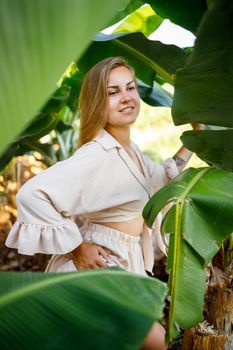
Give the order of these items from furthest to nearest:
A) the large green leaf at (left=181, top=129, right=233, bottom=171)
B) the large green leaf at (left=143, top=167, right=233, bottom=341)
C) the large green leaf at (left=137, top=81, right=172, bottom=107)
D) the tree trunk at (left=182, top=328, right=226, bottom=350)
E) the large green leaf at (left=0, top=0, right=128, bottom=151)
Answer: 1. the large green leaf at (left=137, top=81, right=172, bottom=107)
2. the tree trunk at (left=182, top=328, right=226, bottom=350)
3. the large green leaf at (left=181, top=129, right=233, bottom=171)
4. the large green leaf at (left=143, top=167, right=233, bottom=341)
5. the large green leaf at (left=0, top=0, right=128, bottom=151)

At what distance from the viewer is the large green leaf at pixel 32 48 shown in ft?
1.42

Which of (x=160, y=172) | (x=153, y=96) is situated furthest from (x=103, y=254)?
(x=153, y=96)

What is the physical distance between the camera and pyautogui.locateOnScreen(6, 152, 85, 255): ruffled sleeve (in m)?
1.26

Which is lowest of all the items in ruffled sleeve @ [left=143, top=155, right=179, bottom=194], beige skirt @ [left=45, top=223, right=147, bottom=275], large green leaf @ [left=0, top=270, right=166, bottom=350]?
beige skirt @ [left=45, top=223, right=147, bottom=275]

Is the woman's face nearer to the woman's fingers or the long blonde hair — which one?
the long blonde hair

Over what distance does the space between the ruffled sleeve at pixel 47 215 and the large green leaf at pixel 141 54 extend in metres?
0.57

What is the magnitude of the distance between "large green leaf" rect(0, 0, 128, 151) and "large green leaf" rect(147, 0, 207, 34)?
111 centimetres

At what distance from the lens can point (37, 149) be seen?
271cm

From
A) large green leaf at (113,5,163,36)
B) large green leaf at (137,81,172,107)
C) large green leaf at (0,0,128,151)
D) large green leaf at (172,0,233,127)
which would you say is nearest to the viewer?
large green leaf at (0,0,128,151)

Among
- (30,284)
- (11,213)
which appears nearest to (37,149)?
(11,213)

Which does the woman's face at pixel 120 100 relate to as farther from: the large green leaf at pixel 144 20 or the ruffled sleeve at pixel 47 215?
the large green leaf at pixel 144 20

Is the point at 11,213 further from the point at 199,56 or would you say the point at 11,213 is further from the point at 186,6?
the point at 199,56

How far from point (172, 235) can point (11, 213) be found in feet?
8.09

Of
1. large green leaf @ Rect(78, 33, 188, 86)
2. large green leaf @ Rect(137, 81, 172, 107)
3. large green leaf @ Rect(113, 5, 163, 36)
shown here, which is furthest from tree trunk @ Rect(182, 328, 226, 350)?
large green leaf @ Rect(113, 5, 163, 36)
